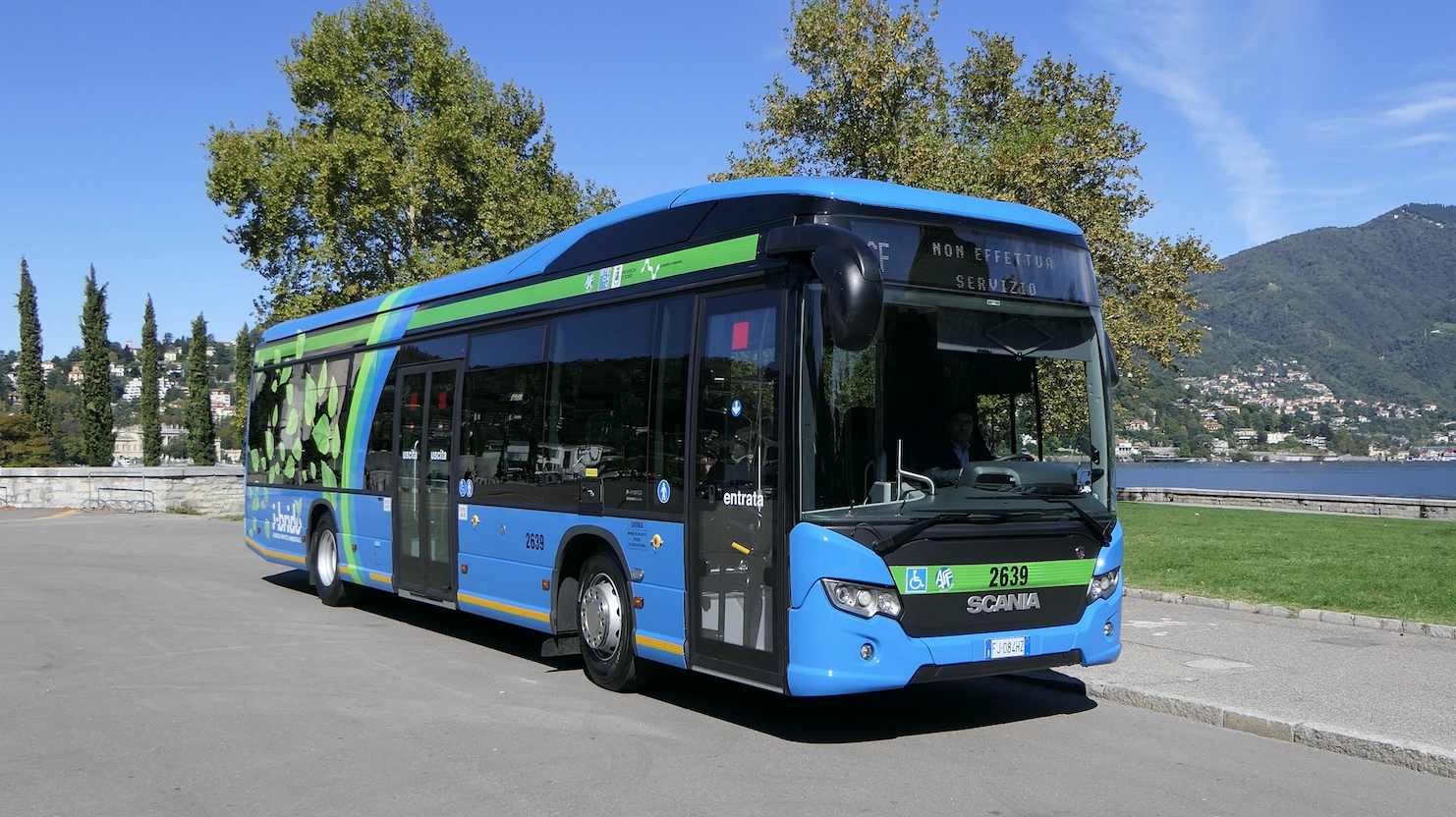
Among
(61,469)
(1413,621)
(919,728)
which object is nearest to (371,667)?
(919,728)

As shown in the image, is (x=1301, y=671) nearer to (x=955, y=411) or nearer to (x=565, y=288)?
(x=955, y=411)

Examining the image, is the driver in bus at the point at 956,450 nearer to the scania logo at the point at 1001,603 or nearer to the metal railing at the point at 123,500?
the scania logo at the point at 1001,603

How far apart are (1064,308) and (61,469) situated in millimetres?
35995

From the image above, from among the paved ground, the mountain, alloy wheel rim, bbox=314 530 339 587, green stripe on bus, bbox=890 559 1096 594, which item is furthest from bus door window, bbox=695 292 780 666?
the mountain

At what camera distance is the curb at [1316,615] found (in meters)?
10.6

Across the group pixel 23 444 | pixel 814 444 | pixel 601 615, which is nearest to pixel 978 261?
pixel 814 444

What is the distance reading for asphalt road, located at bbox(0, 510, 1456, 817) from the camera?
5930 mm

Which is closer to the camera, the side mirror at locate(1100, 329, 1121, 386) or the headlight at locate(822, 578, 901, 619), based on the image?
the headlight at locate(822, 578, 901, 619)

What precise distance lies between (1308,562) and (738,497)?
39.1 ft

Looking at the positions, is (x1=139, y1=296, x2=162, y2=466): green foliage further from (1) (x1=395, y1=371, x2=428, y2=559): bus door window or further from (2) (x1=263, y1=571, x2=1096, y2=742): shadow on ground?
(2) (x1=263, y1=571, x2=1096, y2=742): shadow on ground

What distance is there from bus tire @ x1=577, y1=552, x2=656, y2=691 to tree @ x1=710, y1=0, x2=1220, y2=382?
1655cm

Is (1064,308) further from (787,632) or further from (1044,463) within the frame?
(787,632)

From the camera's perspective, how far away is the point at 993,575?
23.0 feet

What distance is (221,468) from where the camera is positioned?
116ft
